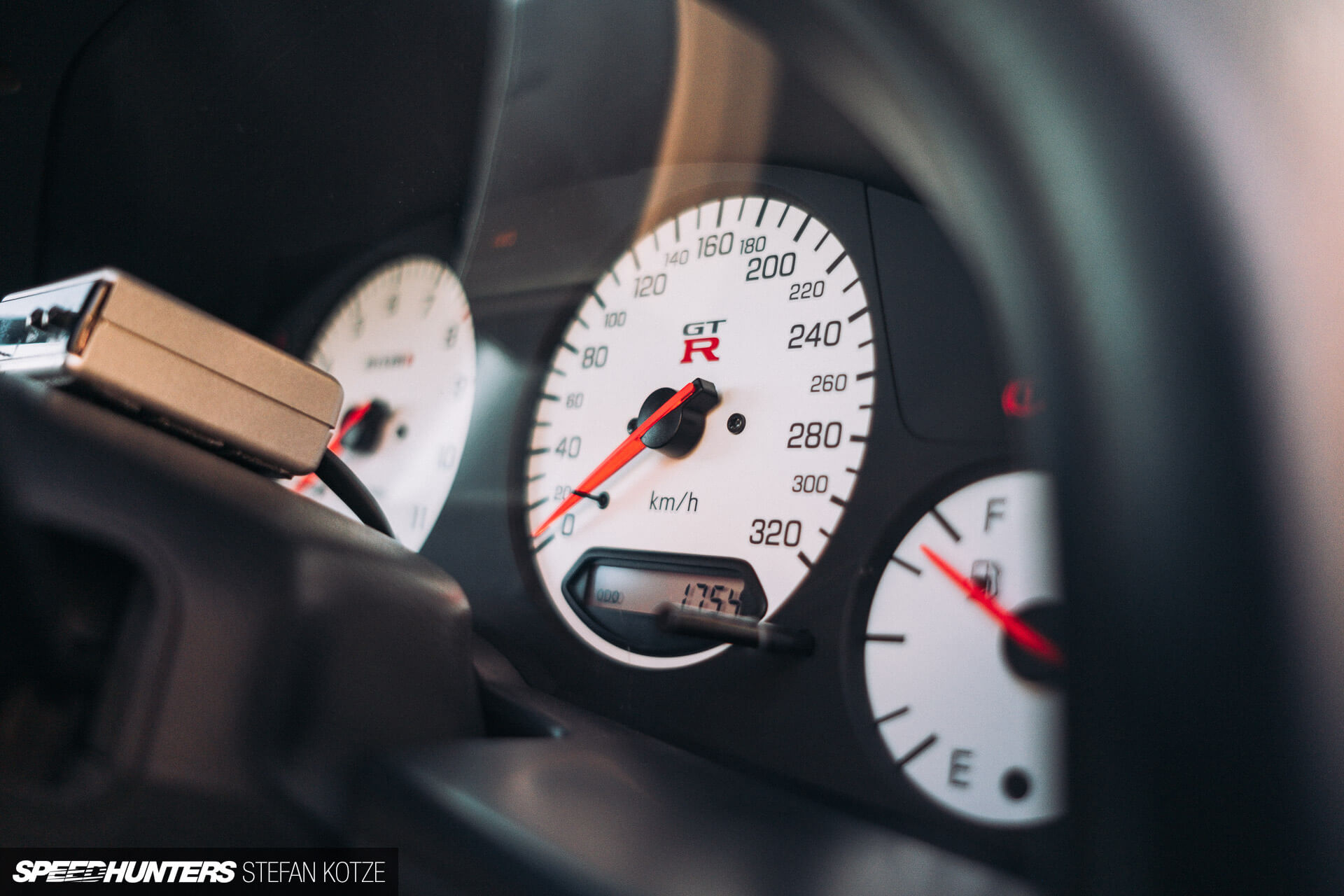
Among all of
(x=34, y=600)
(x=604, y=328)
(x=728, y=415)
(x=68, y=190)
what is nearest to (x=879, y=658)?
(x=728, y=415)

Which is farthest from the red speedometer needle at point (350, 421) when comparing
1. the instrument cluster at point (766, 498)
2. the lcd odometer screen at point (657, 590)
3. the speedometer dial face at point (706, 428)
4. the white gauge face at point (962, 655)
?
the white gauge face at point (962, 655)

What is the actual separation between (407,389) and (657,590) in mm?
555

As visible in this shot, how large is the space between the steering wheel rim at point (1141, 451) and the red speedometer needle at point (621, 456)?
2.39 feet

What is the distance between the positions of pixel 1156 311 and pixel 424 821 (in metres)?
0.43

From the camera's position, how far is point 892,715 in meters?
0.83

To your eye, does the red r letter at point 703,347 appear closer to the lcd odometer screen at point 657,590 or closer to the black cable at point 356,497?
the lcd odometer screen at point 657,590

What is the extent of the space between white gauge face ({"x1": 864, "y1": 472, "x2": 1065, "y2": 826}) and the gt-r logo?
11.4 inches

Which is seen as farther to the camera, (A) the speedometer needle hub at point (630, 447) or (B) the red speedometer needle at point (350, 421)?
(B) the red speedometer needle at point (350, 421)

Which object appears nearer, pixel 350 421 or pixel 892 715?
pixel 892 715

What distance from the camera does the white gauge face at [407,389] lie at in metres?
1.32

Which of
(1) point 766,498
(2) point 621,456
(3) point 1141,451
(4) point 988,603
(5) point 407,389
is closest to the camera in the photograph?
(3) point 1141,451

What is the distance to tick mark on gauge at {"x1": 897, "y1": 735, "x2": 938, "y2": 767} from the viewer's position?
80 centimetres

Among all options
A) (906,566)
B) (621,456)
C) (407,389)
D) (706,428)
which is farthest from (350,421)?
(906,566)

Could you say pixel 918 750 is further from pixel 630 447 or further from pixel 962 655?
pixel 630 447
